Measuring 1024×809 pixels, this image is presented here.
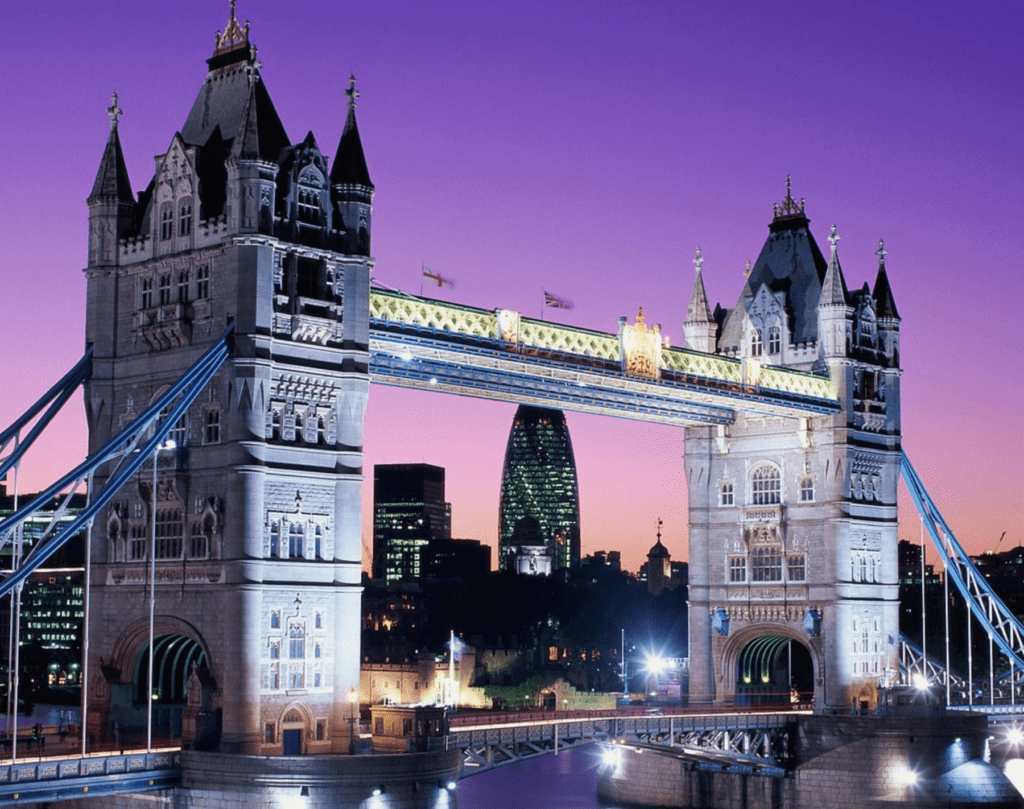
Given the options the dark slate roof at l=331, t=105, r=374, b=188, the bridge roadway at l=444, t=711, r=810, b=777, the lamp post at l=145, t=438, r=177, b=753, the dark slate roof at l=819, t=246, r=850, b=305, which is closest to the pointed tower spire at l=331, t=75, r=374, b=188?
the dark slate roof at l=331, t=105, r=374, b=188

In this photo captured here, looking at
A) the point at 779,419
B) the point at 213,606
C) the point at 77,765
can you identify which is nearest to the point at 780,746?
the point at 779,419

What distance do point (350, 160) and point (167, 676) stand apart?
1714 cm

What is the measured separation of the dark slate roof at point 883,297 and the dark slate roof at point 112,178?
3742 centimetres

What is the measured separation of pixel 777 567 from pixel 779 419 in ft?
21.4

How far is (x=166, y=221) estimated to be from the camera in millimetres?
57125

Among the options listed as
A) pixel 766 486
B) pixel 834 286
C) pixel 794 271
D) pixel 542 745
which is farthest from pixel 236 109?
pixel 766 486

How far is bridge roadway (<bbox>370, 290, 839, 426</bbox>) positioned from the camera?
200ft

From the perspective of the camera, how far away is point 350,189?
57.4m

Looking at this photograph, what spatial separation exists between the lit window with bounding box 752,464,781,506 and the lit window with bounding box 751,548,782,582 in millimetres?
2137

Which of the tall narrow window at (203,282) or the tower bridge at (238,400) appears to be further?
the tall narrow window at (203,282)

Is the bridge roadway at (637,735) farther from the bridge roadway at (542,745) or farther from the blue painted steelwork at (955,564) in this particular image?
the blue painted steelwork at (955,564)

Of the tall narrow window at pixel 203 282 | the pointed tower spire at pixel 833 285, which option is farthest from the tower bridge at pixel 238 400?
the pointed tower spire at pixel 833 285

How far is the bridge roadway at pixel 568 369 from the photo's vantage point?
6081 centimetres

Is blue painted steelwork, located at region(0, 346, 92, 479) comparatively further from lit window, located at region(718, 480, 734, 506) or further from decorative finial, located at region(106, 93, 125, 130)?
lit window, located at region(718, 480, 734, 506)
